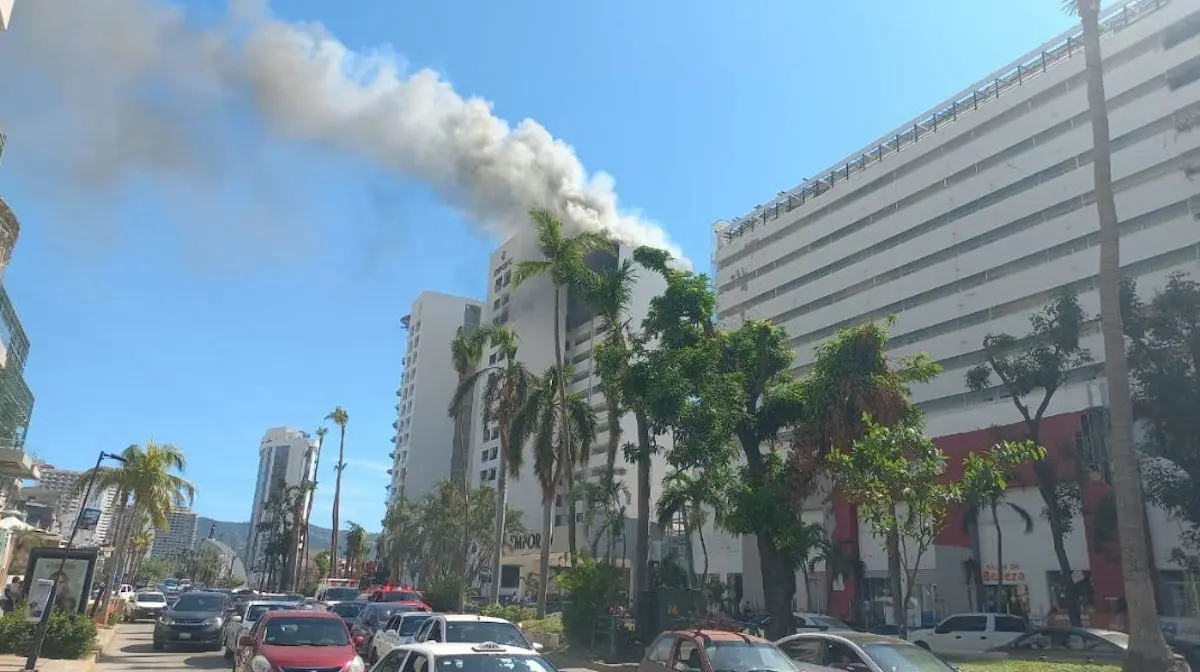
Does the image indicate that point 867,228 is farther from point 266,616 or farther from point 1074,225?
point 266,616

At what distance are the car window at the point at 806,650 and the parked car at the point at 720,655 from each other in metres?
0.22

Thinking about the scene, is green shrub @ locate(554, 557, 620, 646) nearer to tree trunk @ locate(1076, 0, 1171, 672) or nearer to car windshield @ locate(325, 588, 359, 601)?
tree trunk @ locate(1076, 0, 1171, 672)

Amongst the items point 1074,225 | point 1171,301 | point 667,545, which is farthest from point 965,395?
point 1171,301

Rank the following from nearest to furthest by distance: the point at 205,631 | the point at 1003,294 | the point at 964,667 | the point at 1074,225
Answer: the point at 964,667, the point at 205,631, the point at 1074,225, the point at 1003,294

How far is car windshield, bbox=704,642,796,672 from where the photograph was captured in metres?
10.7

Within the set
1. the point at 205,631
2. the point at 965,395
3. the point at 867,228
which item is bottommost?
the point at 205,631

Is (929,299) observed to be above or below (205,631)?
above

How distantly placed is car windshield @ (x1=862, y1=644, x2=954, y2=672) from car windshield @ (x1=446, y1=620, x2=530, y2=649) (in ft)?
17.5

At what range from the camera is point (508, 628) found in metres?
13.6

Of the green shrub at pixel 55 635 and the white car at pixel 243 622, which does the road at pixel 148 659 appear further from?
the green shrub at pixel 55 635

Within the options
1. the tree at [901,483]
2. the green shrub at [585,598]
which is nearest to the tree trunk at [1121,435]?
the tree at [901,483]

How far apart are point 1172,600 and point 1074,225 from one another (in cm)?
2885

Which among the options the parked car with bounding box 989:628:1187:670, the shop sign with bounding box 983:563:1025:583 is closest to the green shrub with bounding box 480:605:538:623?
the parked car with bounding box 989:628:1187:670

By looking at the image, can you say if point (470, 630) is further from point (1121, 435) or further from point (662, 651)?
point (1121, 435)
